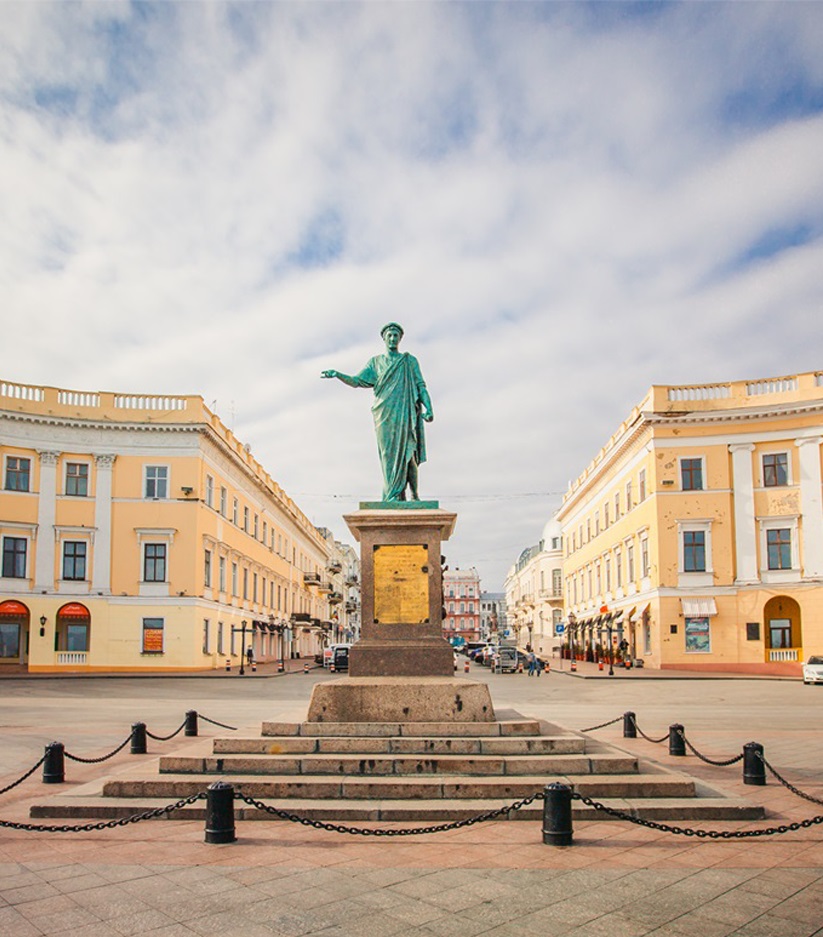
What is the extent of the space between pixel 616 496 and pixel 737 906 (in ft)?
149

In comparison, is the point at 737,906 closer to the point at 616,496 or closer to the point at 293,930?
the point at 293,930

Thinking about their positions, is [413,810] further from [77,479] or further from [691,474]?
[77,479]

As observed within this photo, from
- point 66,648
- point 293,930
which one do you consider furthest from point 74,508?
point 293,930

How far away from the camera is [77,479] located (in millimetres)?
40188

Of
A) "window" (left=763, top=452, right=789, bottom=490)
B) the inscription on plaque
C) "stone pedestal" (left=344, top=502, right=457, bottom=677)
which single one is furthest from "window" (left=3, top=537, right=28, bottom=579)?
"window" (left=763, top=452, right=789, bottom=490)

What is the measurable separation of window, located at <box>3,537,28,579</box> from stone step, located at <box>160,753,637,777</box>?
3228cm

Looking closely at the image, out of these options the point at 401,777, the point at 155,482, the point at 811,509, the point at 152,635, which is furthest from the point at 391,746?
the point at 811,509

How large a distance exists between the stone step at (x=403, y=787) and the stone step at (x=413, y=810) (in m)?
0.12

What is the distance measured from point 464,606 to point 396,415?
150 m

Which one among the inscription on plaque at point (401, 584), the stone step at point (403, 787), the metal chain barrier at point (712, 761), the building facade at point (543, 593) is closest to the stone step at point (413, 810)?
the stone step at point (403, 787)

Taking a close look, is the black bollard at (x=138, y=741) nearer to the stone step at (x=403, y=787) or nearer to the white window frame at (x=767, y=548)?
the stone step at (x=403, y=787)

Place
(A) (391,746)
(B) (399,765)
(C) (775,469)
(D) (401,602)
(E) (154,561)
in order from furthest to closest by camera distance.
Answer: (E) (154,561), (C) (775,469), (D) (401,602), (A) (391,746), (B) (399,765)

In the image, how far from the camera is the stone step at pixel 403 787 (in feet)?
28.7

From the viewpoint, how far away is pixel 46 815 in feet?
28.1
